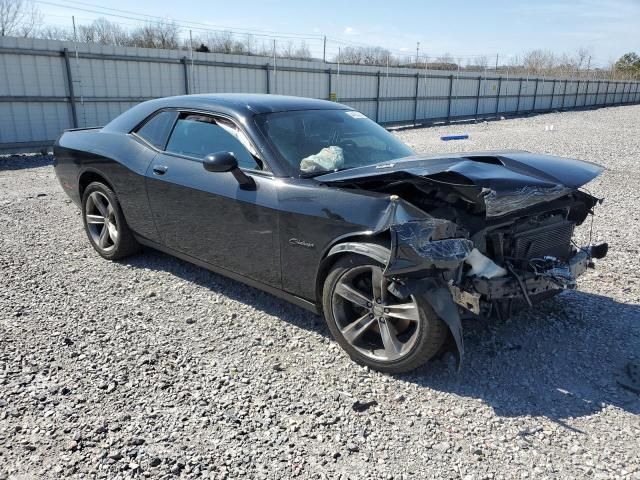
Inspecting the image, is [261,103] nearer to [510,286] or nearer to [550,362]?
[510,286]

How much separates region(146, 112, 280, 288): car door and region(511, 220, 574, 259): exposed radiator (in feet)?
5.33

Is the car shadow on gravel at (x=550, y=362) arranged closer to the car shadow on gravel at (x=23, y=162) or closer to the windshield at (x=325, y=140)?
the windshield at (x=325, y=140)

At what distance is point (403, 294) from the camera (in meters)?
3.08

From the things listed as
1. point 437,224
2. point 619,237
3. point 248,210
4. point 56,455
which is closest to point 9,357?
point 56,455

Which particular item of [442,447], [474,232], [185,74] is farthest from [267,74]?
[442,447]

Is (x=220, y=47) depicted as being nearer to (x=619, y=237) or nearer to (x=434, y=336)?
(x=619, y=237)

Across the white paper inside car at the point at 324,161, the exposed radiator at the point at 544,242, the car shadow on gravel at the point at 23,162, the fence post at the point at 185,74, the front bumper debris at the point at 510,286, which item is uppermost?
the fence post at the point at 185,74

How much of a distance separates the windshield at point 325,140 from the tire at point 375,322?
840 mm

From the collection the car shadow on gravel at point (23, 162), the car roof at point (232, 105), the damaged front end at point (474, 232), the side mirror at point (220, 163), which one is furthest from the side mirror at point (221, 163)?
the car shadow on gravel at point (23, 162)

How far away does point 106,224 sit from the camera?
5.31 meters

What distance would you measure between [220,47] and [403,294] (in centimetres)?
2867

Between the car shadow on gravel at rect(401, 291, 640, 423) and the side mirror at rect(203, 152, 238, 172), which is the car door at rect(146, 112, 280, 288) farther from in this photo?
the car shadow on gravel at rect(401, 291, 640, 423)

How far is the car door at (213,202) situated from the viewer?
148 inches

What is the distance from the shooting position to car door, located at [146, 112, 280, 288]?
3766 millimetres
